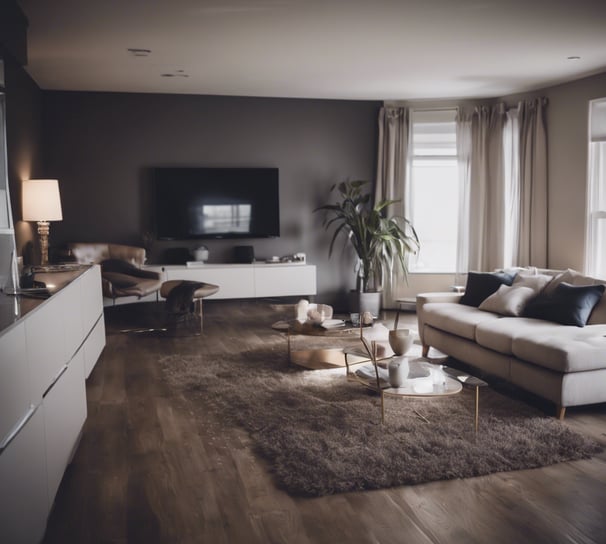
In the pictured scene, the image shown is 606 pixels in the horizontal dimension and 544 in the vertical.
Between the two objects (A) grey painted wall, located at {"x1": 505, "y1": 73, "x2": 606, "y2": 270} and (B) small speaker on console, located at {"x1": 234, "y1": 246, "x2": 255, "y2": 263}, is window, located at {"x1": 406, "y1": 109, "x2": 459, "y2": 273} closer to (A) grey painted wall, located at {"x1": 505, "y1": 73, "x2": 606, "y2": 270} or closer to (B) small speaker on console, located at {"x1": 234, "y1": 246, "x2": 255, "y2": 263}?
(A) grey painted wall, located at {"x1": 505, "y1": 73, "x2": 606, "y2": 270}

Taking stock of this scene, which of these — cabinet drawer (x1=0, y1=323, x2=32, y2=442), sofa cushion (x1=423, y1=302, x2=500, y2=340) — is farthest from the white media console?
cabinet drawer (x1=0, y1=323, x2=32, y2=442)

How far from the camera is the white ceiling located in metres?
4.00

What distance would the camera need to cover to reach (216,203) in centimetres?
738

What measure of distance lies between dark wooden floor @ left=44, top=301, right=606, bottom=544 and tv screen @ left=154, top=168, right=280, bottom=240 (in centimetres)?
397

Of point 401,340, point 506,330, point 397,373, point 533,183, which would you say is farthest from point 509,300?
point 533,183

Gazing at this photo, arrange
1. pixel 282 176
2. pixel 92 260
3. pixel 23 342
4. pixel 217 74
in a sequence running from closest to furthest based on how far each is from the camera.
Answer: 1. pixel 23 342
2. pixel 217 74
3. pixel 92 260
4. pixel 282 176

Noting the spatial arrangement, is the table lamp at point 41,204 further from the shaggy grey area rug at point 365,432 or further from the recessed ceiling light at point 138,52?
the shaggy grey area rug at point 365,432

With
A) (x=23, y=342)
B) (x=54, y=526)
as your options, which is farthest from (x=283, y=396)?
(x=23, y=342)

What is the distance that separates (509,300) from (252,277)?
3.25m

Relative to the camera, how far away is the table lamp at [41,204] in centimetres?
535

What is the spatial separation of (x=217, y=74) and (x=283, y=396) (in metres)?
3.56

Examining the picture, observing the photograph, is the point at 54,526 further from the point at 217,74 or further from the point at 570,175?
the point at 570,175

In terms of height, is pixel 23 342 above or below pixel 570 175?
below

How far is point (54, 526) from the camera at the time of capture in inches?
95.3
